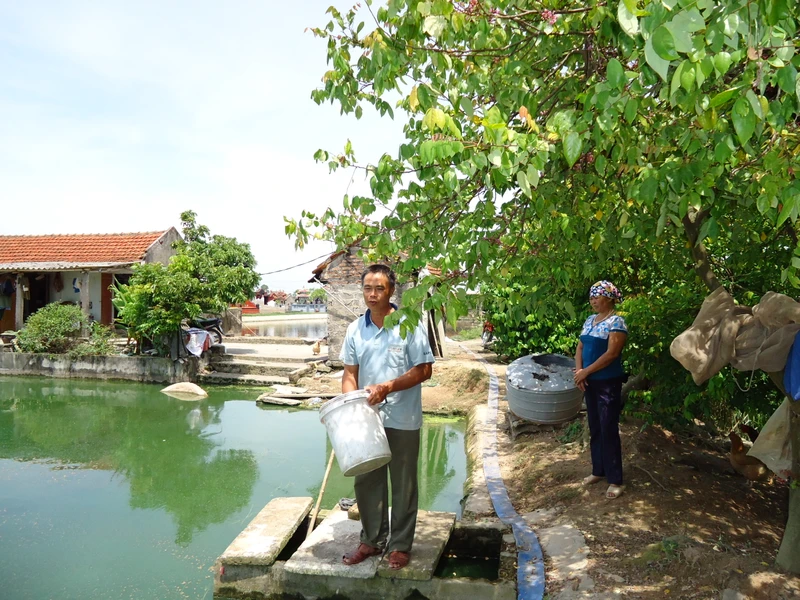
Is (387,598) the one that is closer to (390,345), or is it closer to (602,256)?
(390,345)

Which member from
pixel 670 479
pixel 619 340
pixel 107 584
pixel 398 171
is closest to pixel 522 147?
pixel 398 171

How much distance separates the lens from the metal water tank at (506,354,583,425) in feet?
18.6

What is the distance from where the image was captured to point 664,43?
135cm

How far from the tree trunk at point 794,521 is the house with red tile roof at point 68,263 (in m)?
16.2

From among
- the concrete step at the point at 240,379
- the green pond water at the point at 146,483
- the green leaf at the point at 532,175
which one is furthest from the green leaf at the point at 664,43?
the concrete step at the point at 240,379

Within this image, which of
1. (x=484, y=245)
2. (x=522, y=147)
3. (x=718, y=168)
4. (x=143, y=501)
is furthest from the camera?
(x=143, y=501)

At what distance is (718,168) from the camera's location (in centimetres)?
228

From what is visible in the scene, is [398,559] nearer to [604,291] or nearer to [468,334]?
[604,291]

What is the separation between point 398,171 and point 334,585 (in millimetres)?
2241

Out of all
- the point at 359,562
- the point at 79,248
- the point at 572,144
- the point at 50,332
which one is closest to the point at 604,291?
the point at 572,144

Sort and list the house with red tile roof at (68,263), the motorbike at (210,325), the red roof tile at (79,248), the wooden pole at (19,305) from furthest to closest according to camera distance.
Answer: the red roof tile at (79,248), the house with red tile roof at (68,263), the wooden pole at (19,305), the motorbike at (210,325)

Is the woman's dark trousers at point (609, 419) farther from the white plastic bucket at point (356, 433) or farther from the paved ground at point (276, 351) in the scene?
the paved ground at point (276, 351)

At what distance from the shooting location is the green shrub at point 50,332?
45.2 ft

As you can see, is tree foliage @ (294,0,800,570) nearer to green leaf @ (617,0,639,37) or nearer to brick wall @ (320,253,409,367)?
green leaf @ (617,0,639,37)
